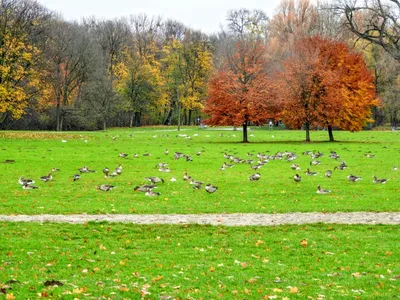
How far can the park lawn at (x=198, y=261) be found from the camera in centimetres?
966

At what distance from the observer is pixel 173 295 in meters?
9.32

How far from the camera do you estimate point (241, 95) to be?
54.2 m

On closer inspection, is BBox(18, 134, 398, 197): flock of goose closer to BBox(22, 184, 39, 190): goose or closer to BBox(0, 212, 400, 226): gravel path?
BBox(22, 184, 39, 190): goose

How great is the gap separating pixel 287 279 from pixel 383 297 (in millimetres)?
2057

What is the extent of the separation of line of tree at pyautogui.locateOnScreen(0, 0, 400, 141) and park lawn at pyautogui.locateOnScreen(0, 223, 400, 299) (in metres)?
26.4

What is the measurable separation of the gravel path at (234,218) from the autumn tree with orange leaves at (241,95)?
1430 inches

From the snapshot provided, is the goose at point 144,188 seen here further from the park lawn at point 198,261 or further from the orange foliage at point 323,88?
the orange foliage at point 323,88

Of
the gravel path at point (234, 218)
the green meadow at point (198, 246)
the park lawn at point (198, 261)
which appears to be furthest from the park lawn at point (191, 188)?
the park lawn at point (198, 261)

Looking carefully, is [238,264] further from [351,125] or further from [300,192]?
[351,125]

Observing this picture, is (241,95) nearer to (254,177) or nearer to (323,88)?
(323,88)

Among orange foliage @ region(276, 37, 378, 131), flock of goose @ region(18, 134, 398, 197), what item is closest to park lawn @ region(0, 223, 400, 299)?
flock of goose @ region(18, 134, 398, 197)

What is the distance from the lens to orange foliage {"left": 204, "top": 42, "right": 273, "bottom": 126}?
54.1 m

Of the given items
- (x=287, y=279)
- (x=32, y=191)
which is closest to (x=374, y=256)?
(x=287, y=279)

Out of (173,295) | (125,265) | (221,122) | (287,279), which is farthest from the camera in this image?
(221,122)
